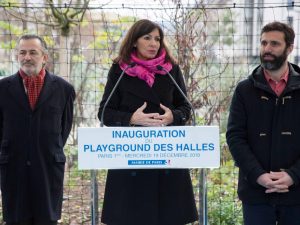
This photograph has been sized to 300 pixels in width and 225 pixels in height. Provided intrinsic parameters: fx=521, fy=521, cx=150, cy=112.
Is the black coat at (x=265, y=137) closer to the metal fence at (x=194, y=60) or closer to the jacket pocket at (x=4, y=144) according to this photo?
the jacket pocket at (x=4, y=144)

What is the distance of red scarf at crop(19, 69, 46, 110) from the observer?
3.72 meters

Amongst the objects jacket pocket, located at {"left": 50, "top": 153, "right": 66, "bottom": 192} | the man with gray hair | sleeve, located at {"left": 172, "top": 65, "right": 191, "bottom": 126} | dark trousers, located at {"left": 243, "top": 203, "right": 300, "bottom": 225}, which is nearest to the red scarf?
the man with gray hair

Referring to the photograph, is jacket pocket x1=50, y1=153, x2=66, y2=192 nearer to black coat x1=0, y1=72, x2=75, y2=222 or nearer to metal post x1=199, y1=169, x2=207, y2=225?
black coat x1=0, y1=72, x2=75, y2=222

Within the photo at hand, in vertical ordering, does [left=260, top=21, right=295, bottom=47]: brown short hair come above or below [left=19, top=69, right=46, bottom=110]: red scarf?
above

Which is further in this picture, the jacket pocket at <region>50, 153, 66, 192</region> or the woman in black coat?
the jacket pocket at <region>50, 153, 66, 192</region>

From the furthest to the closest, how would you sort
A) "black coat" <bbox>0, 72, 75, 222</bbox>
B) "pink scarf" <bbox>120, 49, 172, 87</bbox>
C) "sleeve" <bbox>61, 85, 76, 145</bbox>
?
"sleeve" <bbox>61, 85, 76, 145</bbox>
"black coat" <bbox>0, 72, 75, 222</bbox>
"pink scarf" <bbox>120, 49, 172, 87</bbox>

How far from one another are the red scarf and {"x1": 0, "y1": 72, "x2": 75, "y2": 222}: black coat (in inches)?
1.3

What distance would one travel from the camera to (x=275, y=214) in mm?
3334

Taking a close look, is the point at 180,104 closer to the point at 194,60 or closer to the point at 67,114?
the point at 67,114

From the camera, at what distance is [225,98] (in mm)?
5539

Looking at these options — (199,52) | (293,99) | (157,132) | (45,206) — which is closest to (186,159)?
(157,132)

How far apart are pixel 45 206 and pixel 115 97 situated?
0.92m

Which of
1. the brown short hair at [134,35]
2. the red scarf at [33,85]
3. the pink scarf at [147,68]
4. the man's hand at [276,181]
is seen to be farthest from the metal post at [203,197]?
the red scarf at [33,85]

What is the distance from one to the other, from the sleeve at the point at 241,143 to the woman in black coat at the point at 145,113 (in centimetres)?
35
